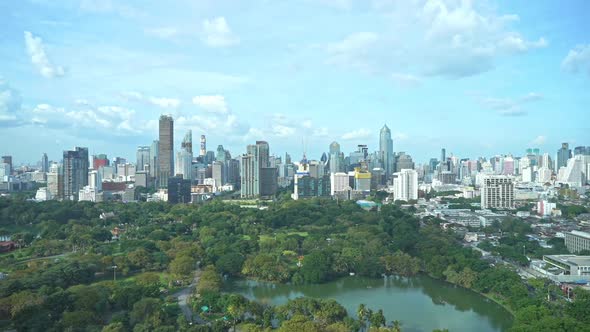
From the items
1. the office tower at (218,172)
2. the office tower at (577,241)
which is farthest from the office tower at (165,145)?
the office tower at (577,241)

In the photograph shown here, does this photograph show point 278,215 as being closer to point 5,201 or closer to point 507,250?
point 507,250

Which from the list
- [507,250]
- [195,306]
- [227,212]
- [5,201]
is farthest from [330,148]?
[195,306]

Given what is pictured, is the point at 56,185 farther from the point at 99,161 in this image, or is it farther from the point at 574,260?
the point at 574,260

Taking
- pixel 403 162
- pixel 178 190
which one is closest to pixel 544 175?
pixel 403 162

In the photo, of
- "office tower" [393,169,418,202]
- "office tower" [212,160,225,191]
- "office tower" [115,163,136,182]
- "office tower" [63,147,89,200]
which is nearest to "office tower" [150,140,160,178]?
"office tower" [115,163,136,182]

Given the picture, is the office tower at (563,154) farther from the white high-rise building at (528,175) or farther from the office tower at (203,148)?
the office tower at (203,148)

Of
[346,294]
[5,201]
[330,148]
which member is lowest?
[346,294]
